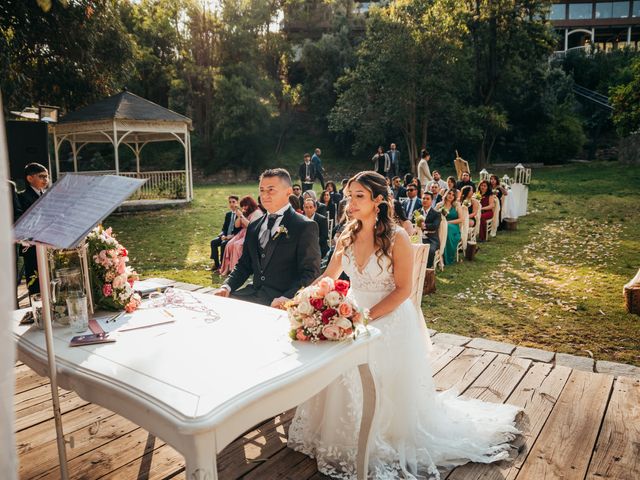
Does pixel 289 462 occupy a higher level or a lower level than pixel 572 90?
lower

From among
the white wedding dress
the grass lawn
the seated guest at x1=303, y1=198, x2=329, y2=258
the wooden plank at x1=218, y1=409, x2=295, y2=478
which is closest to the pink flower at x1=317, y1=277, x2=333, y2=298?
the white wedding dress

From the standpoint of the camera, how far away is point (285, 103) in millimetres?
37625

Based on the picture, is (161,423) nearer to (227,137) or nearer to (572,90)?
(227,137)

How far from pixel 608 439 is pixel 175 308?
9.88 ft

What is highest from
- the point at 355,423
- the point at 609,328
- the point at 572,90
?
the point at 572,90

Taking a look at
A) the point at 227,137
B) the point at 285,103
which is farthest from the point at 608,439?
the point at 285,103

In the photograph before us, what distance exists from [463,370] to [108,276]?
3.14 metres

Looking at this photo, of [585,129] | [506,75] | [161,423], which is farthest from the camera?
[585,129]

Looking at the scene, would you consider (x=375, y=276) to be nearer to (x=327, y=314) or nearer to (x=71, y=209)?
(x=327, y=314)

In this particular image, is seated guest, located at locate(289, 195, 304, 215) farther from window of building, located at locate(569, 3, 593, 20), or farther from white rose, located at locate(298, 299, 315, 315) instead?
window of building, located at locate(569, 3, 593, 20)

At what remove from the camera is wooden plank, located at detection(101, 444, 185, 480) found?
117 inches

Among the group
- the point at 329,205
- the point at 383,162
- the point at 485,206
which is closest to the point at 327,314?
the point at 329,205

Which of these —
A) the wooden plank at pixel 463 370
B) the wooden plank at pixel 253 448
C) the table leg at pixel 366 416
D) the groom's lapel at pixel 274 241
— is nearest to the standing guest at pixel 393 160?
the wooden plank at pixel 463 370

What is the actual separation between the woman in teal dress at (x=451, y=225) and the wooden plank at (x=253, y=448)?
21.3 ft
